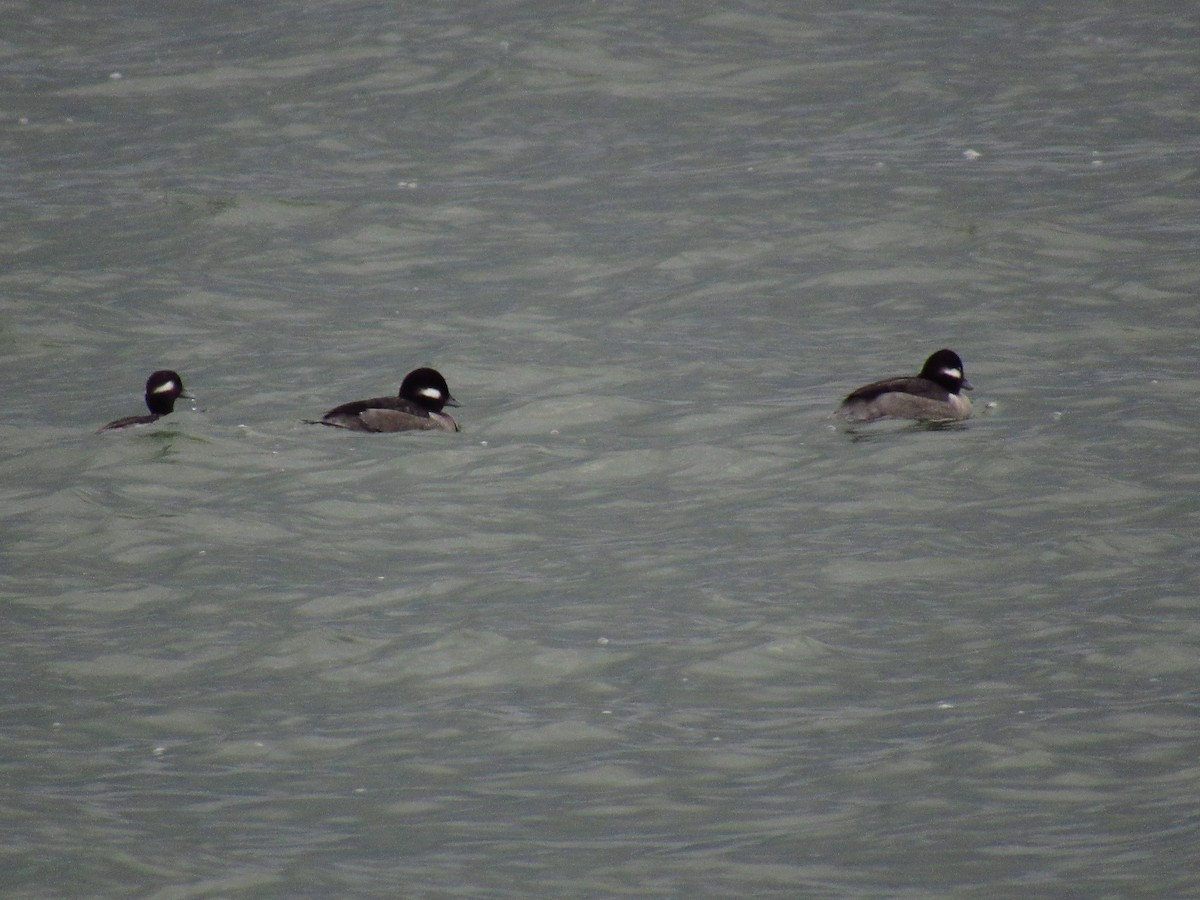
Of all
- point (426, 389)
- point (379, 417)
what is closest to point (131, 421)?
point (379, 417)

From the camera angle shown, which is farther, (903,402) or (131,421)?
(131,421)

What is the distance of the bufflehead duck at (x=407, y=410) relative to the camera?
1294cm

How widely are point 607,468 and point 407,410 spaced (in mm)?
1767

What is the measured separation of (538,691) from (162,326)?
26.8 feet

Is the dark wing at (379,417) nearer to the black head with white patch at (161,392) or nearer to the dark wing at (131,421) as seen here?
the black head with white patch at (161,392)

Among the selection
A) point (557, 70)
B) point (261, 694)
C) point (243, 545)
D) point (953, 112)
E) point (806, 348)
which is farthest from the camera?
point (557, 70)

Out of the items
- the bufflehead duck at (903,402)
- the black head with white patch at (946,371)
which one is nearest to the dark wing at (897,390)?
the bufflehead duck at (903,402)

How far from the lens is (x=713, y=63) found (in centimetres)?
2291

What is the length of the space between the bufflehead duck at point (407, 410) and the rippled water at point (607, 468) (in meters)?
0.28

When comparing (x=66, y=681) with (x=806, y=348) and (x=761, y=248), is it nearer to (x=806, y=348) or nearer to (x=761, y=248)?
(x=806, y=348)

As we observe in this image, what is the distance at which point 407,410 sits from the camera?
13070 mm

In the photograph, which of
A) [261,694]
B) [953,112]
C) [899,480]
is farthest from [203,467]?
[953,112]

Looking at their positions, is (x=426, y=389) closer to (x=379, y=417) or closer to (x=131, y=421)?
(x=379, y=417)

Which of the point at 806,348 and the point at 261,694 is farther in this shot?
the point at 806,348
